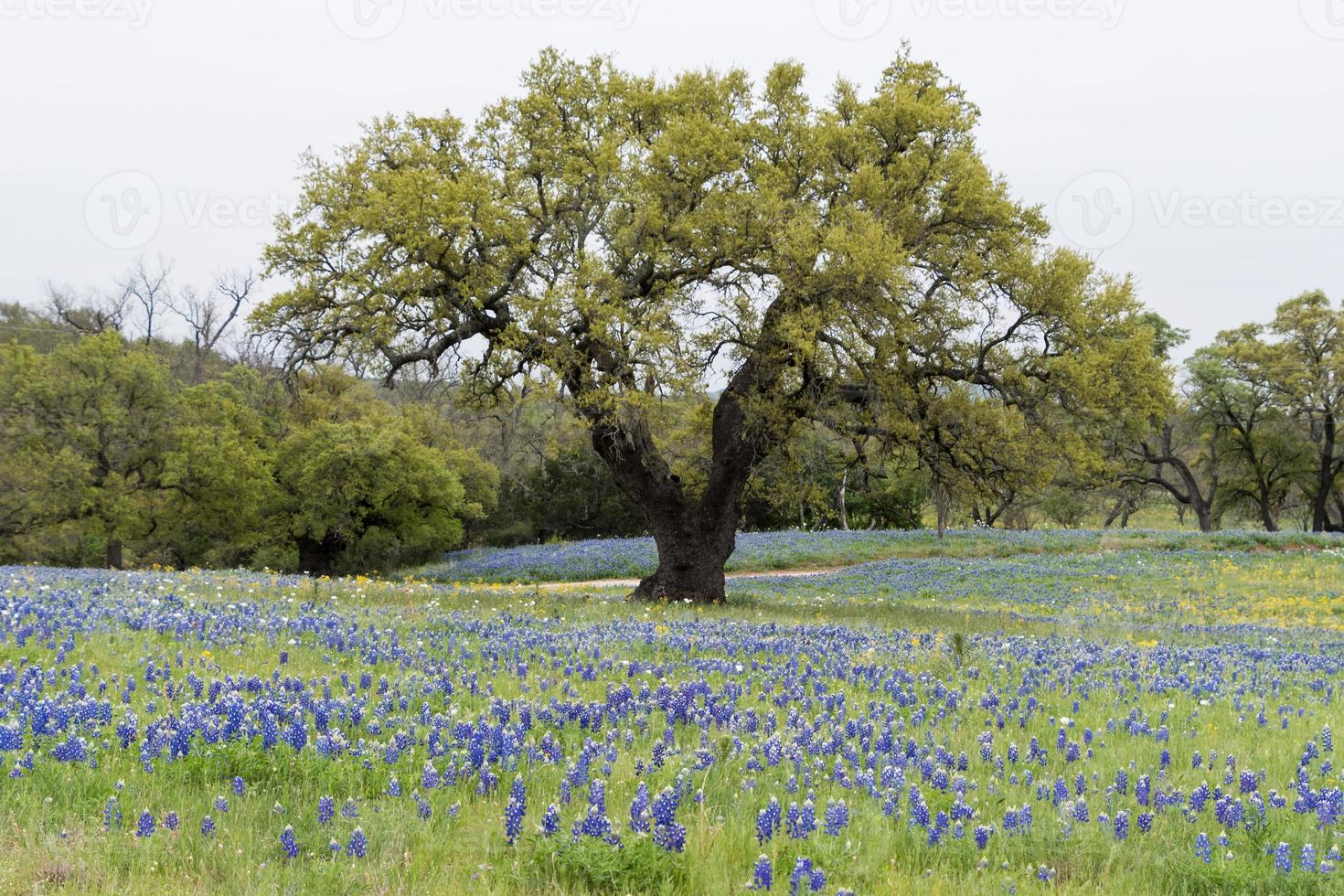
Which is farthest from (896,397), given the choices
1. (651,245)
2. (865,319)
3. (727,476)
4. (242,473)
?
(242,473)

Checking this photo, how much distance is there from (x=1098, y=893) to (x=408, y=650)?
5.90 meters

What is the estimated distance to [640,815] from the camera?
13.3ft

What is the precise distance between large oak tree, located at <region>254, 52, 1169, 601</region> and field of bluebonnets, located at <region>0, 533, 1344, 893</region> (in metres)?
8.01

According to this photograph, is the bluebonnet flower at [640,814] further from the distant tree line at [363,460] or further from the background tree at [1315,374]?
the background tree at [1315,374]

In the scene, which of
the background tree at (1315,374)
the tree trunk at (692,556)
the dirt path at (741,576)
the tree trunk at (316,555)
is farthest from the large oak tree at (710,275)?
the background tree at (1315,374)

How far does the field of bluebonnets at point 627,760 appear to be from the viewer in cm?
379

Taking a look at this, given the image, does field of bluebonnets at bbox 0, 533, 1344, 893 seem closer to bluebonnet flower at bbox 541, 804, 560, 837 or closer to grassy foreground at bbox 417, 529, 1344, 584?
bluebonnet flower at bbox 541, 804, 560, 837

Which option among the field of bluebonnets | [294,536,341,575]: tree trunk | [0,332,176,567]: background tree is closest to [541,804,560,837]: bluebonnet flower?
the field of bluebonnets

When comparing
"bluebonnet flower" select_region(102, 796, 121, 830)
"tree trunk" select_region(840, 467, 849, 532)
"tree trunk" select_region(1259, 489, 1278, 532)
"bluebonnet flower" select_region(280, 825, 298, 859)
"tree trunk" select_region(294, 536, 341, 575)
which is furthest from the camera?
"tree trunk" select_region(1259, 489, 1278, 532)

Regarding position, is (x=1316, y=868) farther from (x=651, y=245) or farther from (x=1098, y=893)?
(x=651, y=245)

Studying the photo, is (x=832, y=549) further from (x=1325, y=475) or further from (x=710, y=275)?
(x=1325, y=475)

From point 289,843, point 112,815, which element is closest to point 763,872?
point 289,843

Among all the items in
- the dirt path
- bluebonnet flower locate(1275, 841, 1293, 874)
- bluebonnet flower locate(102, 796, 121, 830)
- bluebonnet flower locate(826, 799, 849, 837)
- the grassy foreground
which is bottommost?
the dirt path

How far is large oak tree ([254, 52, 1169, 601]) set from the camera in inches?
702
